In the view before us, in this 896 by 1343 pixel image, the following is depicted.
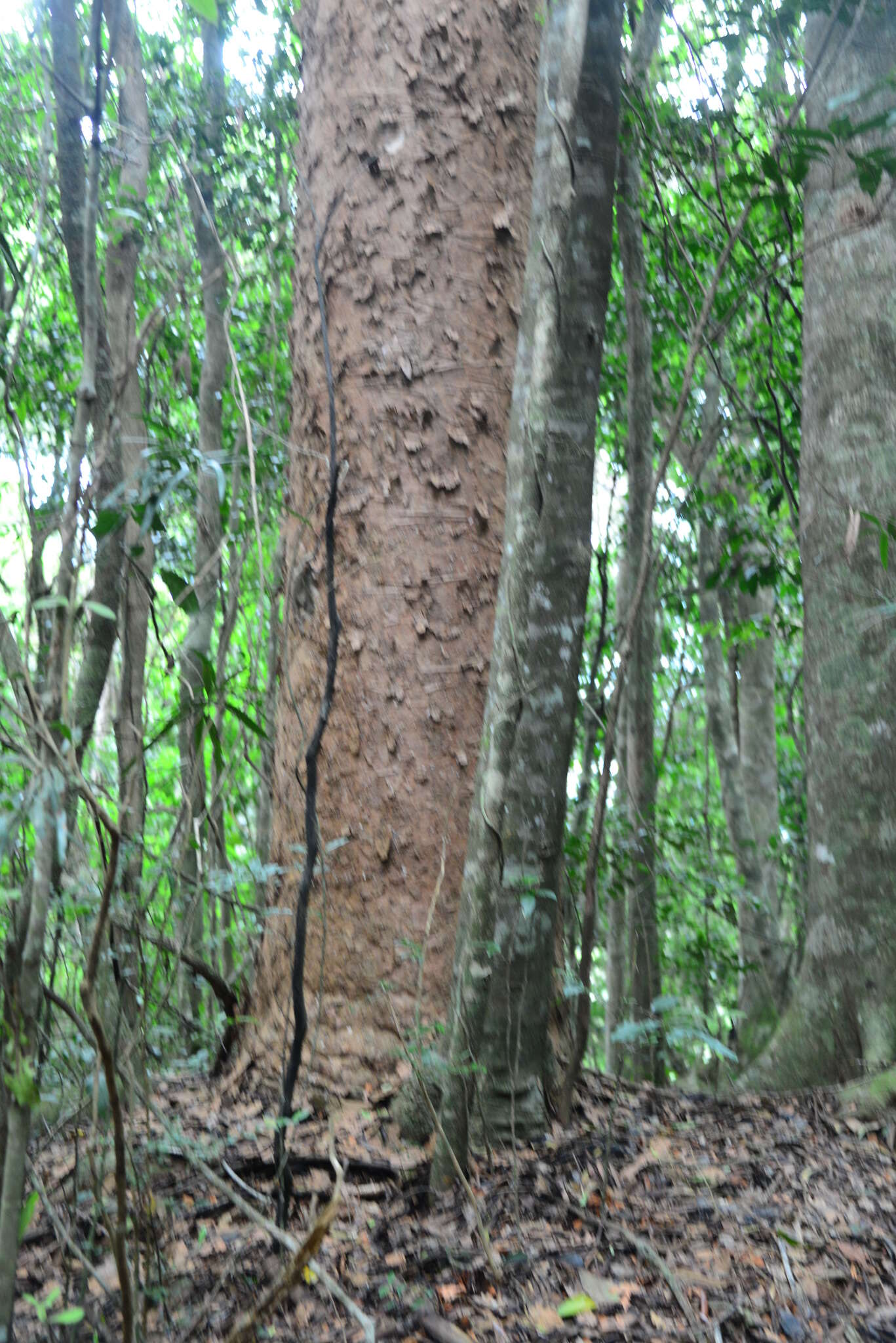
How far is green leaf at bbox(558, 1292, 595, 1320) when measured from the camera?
2.03 meters

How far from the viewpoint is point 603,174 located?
2709mm

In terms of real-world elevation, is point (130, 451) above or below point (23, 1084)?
above

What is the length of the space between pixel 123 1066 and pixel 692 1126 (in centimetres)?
174

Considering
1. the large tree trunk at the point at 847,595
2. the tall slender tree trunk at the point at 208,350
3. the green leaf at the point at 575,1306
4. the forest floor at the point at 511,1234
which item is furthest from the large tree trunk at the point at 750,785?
the green leaf at the point at 575,1306

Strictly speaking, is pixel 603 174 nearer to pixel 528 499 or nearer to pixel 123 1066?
pixel 528 499

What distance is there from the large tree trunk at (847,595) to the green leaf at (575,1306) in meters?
1.42

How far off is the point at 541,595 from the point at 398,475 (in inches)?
33.4

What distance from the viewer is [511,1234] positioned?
2.29 meters

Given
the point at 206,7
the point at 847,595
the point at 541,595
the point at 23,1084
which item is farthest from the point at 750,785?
the point at 206,7

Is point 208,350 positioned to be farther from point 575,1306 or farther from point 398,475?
point 575,1306

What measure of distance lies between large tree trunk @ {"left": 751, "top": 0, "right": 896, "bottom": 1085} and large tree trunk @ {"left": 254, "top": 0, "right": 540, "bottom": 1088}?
1.13m

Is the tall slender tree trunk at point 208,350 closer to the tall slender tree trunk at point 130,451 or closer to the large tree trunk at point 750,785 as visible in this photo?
the tall slender tree trunk at point 130,451

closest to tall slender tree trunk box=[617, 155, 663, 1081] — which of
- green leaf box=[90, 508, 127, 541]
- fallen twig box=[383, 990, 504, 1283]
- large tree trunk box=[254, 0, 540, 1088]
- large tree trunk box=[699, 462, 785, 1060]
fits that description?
large tree trunk box=[699, 462, 785, 1060]

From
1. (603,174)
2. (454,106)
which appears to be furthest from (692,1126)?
(454,106)
